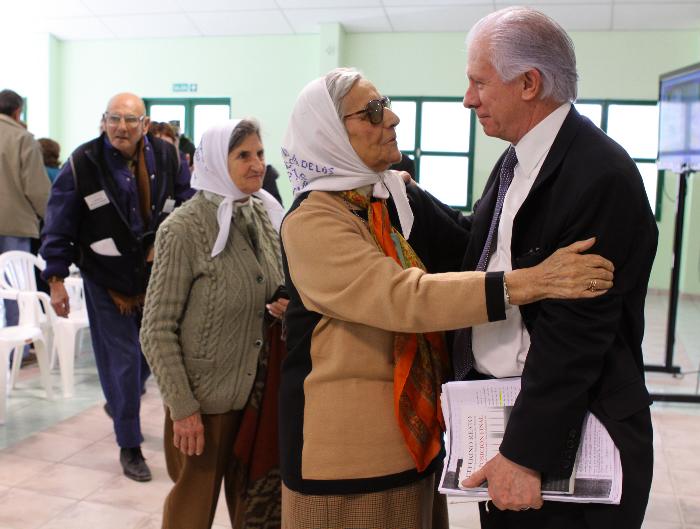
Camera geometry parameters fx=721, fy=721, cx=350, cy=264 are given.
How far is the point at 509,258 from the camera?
54.6 inches

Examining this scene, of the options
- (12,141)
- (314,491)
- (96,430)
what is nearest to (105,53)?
(12,141)

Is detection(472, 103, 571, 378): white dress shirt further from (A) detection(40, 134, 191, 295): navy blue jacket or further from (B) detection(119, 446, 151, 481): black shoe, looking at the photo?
(B) detection(119, 446, 151, 481): black shoe

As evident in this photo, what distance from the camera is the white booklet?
1266 mm

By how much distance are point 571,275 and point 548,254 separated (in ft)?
0.29

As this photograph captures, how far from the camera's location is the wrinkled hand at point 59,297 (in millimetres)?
3279

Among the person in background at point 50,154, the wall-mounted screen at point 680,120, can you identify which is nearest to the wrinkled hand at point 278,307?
the wall-mounted screen at point 680,120

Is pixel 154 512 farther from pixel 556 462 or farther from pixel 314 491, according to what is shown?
pixel 556 462

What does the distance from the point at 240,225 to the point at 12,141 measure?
3589 mm

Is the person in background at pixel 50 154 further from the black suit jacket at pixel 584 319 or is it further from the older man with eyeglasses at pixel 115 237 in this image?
the black suit jacket at pixel 584 319

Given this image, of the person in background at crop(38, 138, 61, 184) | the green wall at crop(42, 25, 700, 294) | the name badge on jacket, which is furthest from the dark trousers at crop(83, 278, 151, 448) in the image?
the green wall at crop(42, 25, 700, 294)

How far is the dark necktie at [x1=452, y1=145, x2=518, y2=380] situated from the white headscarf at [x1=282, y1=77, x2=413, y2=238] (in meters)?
0.26

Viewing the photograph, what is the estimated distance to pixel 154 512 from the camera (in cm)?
298

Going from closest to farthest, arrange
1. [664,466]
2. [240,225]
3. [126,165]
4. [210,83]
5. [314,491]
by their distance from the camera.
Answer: [314,491]
[240,225]
[126,165]
[664,466]
[210,83]

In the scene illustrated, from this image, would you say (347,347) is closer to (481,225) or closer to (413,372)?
(413,372)
